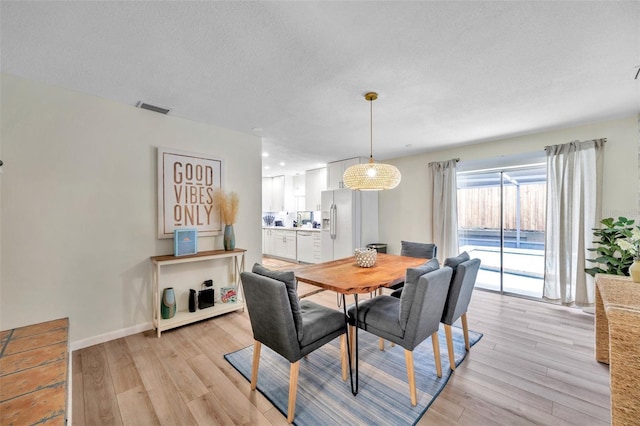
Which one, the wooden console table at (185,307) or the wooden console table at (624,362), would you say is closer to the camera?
the wooden console table at (624,362)

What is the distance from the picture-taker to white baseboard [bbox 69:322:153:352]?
2.45 meters

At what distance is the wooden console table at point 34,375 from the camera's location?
1.10 metres

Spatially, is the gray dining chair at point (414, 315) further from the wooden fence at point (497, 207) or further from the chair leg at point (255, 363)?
the wooden fence at point (497, 207)

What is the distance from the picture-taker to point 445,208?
4531mm

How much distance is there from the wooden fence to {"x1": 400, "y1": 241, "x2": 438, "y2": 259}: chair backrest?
166cm

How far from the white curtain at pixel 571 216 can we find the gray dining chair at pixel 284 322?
3.51 m

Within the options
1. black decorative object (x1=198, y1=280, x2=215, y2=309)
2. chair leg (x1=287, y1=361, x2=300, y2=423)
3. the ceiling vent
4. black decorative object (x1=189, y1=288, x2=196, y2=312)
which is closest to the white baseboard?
black decorative object (x1=189, y1=288, x2=196, y2=312)

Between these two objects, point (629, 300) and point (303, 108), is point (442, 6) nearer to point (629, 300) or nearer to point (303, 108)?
point (303, 108)

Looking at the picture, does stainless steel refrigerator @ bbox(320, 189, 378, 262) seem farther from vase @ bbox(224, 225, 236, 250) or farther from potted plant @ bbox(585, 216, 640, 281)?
potted plant @ bbox(585, 216, 640, 281)

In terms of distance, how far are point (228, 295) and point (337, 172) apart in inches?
133

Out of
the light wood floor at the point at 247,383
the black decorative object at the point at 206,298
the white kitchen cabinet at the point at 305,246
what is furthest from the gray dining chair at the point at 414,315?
the white kitchen cabinet at the point at 305,246

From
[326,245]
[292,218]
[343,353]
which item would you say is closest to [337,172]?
[326,245]

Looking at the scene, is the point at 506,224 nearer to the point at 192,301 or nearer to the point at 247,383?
the point at 247,383

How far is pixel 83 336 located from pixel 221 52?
2858 millimetres
